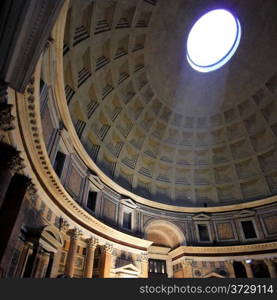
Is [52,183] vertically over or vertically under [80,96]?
under

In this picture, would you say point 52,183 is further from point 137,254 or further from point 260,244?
point 260,244

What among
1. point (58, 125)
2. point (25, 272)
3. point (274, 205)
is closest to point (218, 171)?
point (274, 205)

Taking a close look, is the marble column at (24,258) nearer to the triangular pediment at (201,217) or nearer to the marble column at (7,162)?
the marble column at (7,162)

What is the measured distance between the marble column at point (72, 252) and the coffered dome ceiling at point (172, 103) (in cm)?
565

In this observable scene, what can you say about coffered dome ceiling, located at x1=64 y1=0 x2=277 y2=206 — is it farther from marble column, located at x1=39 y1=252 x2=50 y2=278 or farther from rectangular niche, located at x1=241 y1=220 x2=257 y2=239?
marble column, located at x1=39 y1=252 x2=50 y2=278

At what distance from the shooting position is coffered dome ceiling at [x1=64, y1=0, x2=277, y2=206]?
1309 cm

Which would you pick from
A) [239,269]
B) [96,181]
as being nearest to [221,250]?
[239,269]

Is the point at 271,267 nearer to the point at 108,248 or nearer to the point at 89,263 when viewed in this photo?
the point at 108,248

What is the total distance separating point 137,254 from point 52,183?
9.58 m

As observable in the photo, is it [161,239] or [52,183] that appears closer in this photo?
[52,183]

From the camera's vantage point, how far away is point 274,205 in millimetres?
17797

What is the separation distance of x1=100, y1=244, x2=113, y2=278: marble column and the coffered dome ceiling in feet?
17.4

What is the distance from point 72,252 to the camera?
1087 cm

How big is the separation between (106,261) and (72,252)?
318cm
